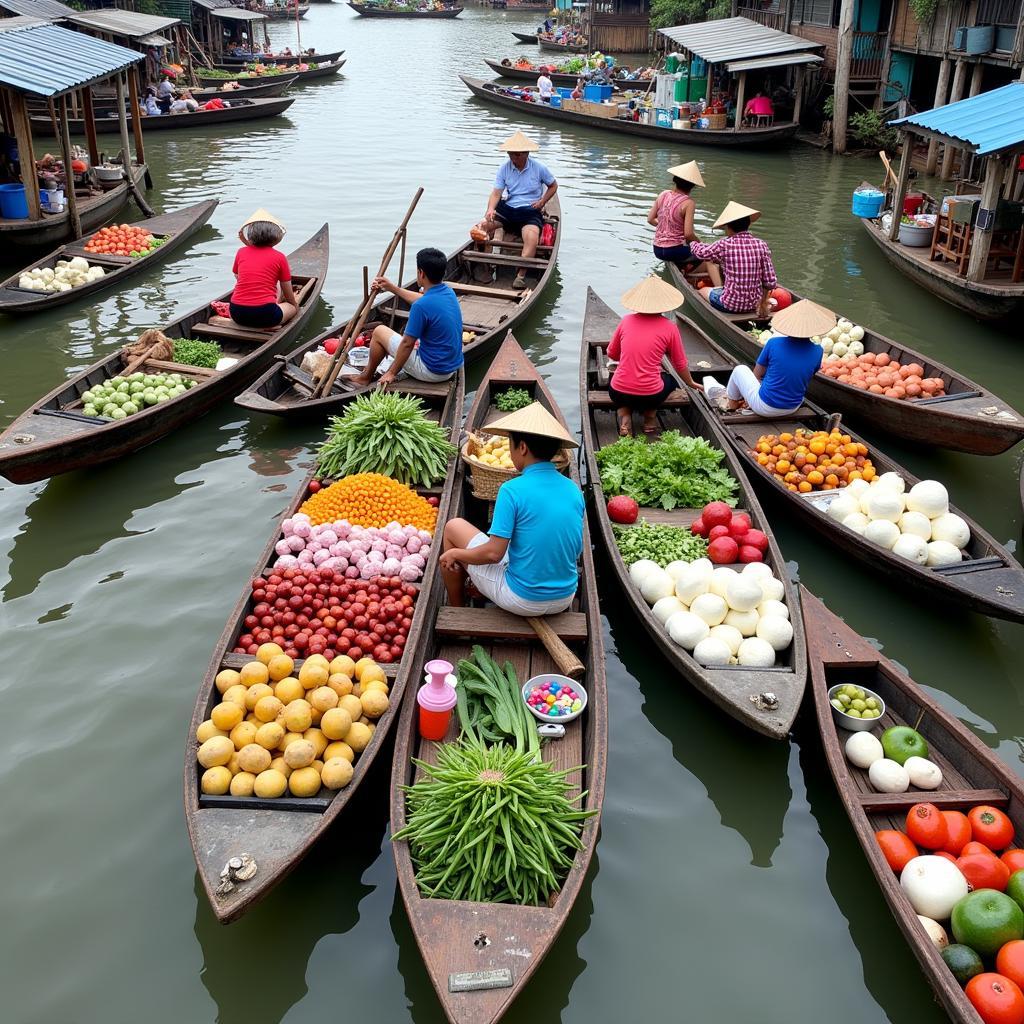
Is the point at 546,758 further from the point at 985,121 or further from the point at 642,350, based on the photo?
the point at 985,121

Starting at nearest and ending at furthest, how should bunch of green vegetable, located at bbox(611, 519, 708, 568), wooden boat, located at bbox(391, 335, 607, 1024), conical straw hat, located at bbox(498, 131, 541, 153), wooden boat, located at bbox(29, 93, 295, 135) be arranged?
wooden boat, located at bbox(391, 335, 607, 1024) → bunch of green vegetable, located at bbox(611, 519, 708, 568) → conical straw hat, located at bbox(498, 131, 541, 153) → wooden boat, located at bbox(29, 93, 295, 135)

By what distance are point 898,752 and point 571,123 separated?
22161mm

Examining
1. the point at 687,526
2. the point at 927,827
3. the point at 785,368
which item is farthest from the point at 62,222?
the point at 927,827

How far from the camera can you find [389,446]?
688 cm

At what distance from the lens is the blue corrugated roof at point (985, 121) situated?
9859 mm

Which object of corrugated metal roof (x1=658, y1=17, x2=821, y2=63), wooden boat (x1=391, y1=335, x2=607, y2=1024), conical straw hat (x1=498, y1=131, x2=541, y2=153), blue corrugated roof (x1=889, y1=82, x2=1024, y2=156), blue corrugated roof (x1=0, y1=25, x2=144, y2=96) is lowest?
wooden boat (x1=391, y1=335, x2=607, y2=1024)

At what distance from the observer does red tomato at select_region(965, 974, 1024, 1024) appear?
136 inches

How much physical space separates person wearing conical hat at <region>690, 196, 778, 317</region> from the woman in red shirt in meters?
4.41

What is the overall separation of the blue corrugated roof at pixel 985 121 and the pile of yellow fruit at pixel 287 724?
8.85 metres

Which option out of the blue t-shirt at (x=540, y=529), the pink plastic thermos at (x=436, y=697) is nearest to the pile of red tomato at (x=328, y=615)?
the pink plastic thermos at (x=436, y=697)

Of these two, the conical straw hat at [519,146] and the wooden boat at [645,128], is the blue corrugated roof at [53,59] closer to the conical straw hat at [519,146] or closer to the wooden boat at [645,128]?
the conical straw hat at [519,146]

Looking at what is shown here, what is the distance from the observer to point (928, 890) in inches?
156

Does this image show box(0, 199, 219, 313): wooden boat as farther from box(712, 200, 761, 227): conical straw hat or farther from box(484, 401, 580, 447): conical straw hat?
box(484, 401, 580, 447): conical straw hat

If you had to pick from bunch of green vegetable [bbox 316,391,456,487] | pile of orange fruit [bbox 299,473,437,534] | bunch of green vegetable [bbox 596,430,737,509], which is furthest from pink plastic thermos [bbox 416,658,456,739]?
bunch of green vegetable [bbox 596,430,737,509]
